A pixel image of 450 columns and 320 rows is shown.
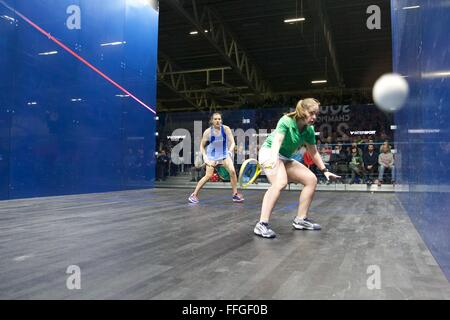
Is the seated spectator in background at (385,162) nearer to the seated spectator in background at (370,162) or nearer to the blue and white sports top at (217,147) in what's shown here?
the seated spectator in background at (370,162)

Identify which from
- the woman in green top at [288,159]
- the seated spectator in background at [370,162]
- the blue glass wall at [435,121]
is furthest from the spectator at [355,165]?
the blue glass wall at [435,121]

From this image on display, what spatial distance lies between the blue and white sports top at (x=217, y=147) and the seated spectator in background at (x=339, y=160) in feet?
15.3

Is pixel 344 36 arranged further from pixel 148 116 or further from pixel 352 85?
pixel 148 116

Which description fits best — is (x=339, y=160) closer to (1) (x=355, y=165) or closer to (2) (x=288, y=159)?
(1) (x=355, y=165)

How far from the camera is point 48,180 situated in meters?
5.89

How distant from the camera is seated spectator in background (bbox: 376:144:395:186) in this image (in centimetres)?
869

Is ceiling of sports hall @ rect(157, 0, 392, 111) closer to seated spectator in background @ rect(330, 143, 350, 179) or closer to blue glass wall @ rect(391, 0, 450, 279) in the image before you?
seated spectator in background @ rect(330, 143, 350, 179)

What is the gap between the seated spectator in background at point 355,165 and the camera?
9008mm

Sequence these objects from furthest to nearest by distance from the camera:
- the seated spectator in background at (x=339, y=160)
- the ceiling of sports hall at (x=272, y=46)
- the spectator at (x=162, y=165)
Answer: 1. the ceiling of sports hall at (x=272, y=46)
2. the spectator at (x=162, y=165)
3. the seated spectator in background at (x=339, y=160)

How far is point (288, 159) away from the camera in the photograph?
301cm

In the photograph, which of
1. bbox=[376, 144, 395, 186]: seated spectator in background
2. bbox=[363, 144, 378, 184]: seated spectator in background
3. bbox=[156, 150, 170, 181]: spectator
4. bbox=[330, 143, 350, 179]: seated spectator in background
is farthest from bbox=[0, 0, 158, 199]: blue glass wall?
bbox=[376, 144, 395, 186]: seated spectator in background

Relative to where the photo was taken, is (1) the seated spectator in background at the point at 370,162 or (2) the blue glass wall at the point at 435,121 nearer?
(2) the blue glass wall at the point at 435,121

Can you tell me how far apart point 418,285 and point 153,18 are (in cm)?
912
